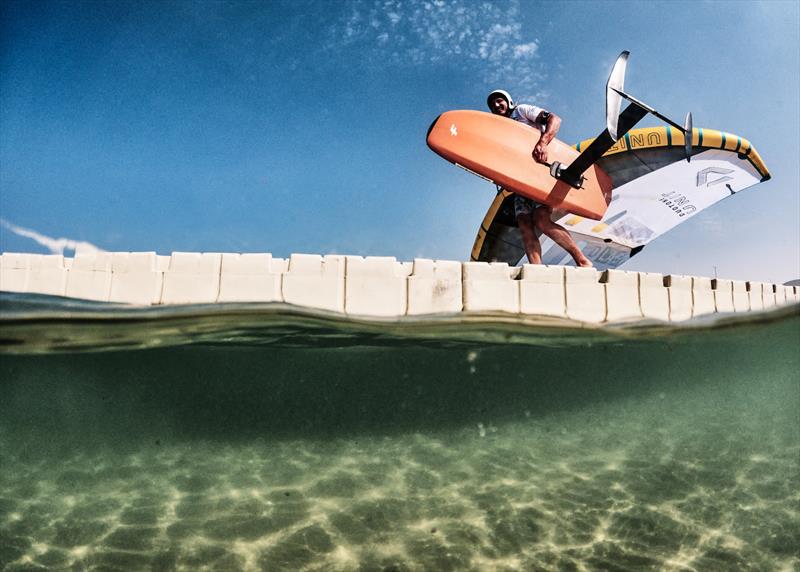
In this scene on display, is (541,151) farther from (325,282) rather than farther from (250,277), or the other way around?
(250,277)

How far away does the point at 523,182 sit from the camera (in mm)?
9000

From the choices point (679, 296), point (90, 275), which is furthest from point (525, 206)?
point (90, 275)

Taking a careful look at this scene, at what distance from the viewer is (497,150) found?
9.05 m

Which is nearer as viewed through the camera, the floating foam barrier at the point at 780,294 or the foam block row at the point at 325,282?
the foam block row at the point at 325,282

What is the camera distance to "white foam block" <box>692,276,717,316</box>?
28.3ft

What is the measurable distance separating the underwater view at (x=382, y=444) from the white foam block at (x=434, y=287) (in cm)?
69

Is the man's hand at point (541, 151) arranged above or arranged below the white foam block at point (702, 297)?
above

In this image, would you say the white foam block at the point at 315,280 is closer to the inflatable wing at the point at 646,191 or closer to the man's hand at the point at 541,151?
the man's hand at the point at 541,151

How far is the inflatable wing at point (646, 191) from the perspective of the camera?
13.4 meters

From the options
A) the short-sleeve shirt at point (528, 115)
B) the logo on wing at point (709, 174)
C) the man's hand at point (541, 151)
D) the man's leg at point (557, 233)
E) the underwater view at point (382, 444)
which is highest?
the logo on wing at point (709, 174)

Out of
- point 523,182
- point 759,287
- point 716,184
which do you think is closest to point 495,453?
point 523,182

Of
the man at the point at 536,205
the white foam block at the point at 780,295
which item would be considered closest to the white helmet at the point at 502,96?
the man at the point at 536,205

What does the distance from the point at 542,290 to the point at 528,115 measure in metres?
3.88

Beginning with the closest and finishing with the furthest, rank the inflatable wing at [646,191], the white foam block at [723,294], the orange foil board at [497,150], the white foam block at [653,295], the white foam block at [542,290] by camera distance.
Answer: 1. the white foam block at [542,290]
2. the white foam block at [653,295]
3. the orange foil board at [497,150]
4. the white foam block at [723,294]
5. the inflatable wing at [646,191]
